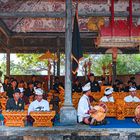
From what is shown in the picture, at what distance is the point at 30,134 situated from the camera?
7.20 meters

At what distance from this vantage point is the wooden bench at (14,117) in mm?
7344

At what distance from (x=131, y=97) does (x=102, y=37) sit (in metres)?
1.73

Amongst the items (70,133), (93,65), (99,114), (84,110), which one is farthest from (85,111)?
(93,65)

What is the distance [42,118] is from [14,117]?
529 millimetres

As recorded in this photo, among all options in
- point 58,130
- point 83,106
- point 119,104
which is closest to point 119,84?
point 119,104

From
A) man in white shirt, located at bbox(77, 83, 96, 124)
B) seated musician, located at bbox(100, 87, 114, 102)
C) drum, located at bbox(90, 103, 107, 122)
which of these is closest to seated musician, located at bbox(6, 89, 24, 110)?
man in white shirt, located at bbox(77, 83, 96, 124)

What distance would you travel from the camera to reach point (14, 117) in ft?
24.4

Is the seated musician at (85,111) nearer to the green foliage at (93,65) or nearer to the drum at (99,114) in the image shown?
the drum at (99,114)

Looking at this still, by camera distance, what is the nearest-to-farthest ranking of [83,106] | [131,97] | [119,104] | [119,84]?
[83,106], [119,104], [131,97], [119,84]

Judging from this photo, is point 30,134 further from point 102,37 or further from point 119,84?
point 119,84

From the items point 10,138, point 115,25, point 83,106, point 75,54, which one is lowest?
point 10,138

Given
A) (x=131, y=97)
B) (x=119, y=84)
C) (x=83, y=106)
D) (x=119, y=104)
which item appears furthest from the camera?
(x=119, y=84)

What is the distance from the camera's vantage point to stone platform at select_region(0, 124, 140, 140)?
720 centimetres

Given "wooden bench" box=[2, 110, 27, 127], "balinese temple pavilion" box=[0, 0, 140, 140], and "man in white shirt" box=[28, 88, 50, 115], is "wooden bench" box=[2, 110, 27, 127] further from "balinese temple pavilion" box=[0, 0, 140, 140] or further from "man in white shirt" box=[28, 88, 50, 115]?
"man in white shirt" box=[28, 88, 50, 115]
